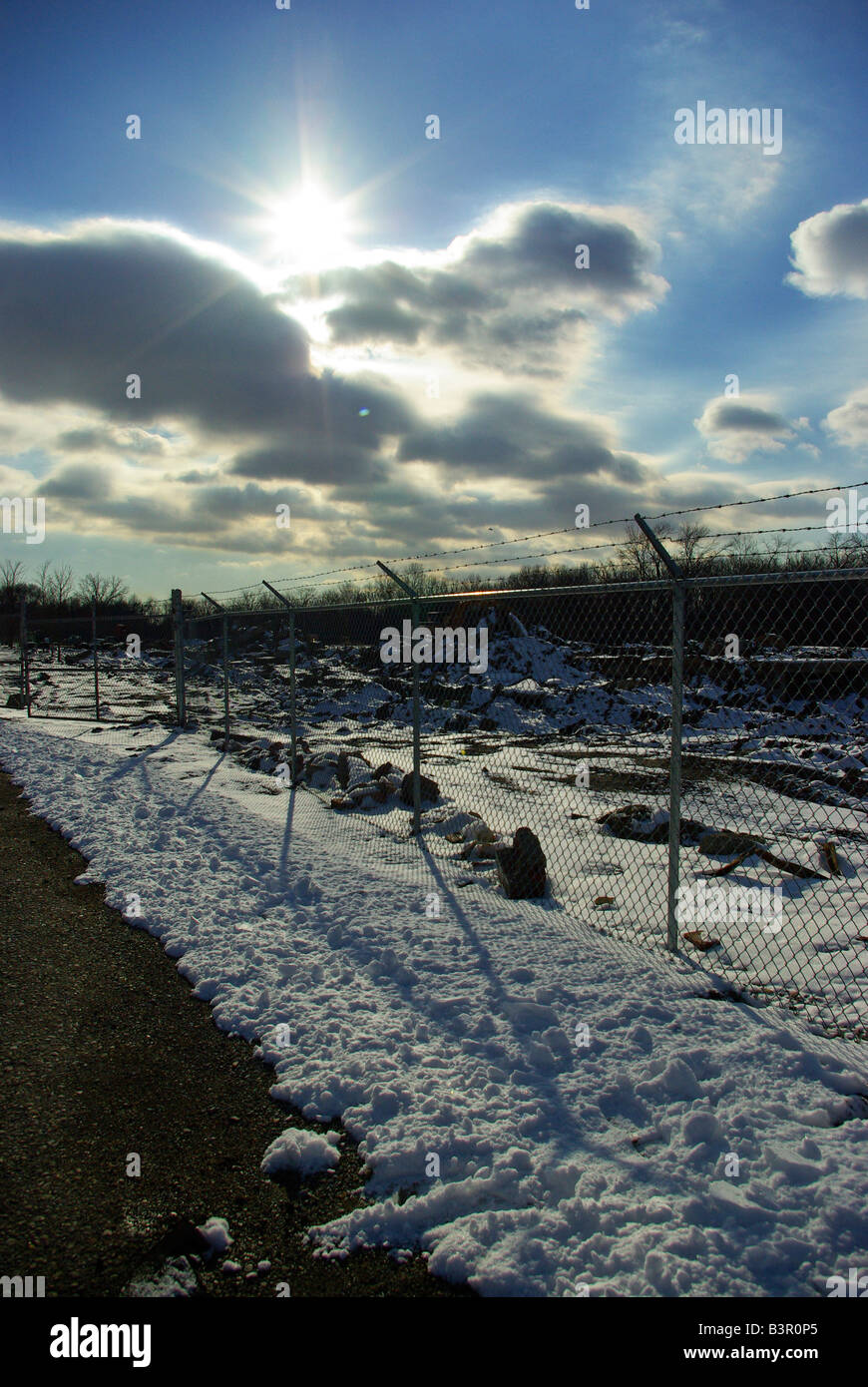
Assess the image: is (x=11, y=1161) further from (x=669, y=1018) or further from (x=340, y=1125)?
(x=669, y=1018)

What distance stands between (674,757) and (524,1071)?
6.26 ft

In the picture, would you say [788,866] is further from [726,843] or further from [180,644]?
[180,644]

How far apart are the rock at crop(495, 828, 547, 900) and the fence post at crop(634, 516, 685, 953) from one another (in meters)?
1.21

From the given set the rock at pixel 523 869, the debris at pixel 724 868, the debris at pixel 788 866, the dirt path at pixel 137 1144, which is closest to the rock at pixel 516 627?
the debris at pixel 788 866

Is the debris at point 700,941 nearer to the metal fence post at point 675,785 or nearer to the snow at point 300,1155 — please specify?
the metal fence post at point 675,785

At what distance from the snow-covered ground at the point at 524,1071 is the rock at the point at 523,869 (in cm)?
19

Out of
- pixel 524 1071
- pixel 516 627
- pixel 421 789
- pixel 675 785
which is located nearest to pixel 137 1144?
pixel 524 1071

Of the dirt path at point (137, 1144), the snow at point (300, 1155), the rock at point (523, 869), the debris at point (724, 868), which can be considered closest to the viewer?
the dirt path at point (137, 1144)

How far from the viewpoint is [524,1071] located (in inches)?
124

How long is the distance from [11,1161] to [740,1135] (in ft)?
8.75

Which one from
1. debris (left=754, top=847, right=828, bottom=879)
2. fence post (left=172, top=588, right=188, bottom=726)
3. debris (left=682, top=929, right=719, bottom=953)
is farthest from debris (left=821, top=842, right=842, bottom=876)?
fence post (left=172, top=588, right=188, bottom=726)

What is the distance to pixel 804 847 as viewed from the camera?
6.52m

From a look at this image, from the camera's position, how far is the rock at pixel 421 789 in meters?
7.85
